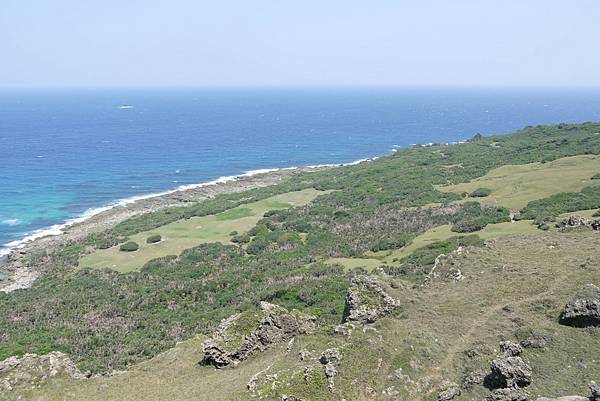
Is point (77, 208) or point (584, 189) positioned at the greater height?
point (584, 189)

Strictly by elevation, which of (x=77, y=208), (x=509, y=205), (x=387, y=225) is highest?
(x=509, y=205)

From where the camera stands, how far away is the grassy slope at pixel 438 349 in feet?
62.5

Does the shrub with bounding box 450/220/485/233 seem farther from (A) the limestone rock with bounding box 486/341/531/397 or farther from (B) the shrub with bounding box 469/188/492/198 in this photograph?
(A) the limestone rock with bounding box 486/341/531/397

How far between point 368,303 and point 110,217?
6450 cm

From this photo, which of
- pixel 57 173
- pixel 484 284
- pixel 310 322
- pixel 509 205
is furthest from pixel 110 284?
pixel 57 173

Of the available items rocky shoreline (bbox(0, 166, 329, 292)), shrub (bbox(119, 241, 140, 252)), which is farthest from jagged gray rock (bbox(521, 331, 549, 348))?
rocky shoreline (bbox(0, 166, 329, 292))

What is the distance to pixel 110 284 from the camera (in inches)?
1950

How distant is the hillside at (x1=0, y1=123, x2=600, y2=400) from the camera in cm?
1991

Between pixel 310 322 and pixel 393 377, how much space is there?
7.12m

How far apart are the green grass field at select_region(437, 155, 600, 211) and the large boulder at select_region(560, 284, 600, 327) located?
32180 mm

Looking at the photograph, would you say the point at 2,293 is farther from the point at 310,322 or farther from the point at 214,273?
the point at 310,322

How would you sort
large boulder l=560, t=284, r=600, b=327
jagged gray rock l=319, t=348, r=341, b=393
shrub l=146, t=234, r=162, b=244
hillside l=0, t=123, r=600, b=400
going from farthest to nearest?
1. shrub l=146, t=234, r=162, b=244
2. large boulder l=560, t=284, r=600, b=327
3. hillside l=0, t=123, r=600, b=400
4. jagged gray rock l=319, t=348, r=341, b=393

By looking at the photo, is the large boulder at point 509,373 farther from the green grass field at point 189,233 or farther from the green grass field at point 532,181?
the green grass field at point 189,233

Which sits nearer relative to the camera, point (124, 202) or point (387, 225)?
point (387, 225)
